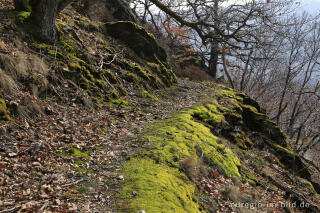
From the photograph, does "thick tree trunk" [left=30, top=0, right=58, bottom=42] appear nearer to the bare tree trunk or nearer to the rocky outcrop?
the bare tree trunk

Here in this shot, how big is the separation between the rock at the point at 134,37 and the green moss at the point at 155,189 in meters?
8.41

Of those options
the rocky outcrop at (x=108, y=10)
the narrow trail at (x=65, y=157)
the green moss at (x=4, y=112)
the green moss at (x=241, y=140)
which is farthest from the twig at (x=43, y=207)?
the rocky outcrop at (x=108, y=10)

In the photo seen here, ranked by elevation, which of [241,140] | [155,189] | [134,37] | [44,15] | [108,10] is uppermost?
[108,10]

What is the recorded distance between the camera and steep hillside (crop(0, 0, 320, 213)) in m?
3.08

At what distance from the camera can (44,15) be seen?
6.41 m

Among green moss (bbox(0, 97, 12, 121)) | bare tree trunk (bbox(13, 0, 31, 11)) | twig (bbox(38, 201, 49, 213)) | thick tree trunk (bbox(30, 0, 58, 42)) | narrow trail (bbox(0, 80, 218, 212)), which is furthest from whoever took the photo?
bare tree trunk (bbox(13, 0, 31, 11))

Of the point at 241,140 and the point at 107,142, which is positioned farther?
the point at 241,140

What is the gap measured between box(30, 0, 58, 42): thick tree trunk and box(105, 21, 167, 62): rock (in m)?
4.74

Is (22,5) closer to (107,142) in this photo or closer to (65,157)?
(107,142)

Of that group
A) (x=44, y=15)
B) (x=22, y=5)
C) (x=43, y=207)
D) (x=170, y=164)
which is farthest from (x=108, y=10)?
(x=43, y=207)

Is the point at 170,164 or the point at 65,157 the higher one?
the point at 170,164

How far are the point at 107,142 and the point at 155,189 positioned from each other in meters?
1.89

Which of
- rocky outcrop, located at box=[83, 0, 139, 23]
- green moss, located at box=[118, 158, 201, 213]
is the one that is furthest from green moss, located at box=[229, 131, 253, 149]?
rocky outcrop, located at box=[83, 0, 139, 23]

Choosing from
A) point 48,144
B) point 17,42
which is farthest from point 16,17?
point 48,144
